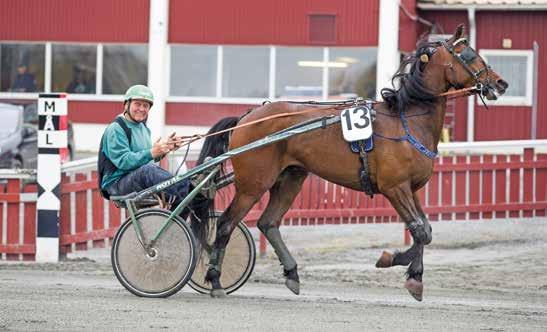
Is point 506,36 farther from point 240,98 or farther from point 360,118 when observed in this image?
point 360,118

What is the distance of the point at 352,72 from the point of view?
27688 mm

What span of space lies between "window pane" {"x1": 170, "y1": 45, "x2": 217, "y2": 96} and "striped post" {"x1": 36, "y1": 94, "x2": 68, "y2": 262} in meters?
14.9

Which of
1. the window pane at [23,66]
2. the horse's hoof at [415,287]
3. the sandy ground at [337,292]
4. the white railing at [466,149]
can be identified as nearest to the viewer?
the sandy ground at [337,292]

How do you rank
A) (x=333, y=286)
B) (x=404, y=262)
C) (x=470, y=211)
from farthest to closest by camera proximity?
(x=470, y=211) < (x=333, y=286) < (x=404, y=262)

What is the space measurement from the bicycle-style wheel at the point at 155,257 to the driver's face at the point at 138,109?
0.78m

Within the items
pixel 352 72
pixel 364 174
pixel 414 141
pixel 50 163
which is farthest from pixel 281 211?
pixel 352 72

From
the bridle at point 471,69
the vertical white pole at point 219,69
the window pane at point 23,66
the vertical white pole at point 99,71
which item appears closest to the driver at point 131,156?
the bridle at point 471,69

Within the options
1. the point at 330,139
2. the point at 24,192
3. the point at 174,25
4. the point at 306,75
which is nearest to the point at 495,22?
the point at 306,75

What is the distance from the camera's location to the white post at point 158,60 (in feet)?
91.4

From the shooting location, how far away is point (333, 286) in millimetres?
12234

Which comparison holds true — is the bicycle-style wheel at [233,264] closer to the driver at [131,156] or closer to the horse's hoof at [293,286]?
the horse's hoof at [293,286]

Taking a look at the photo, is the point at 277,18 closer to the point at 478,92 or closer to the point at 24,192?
the point at 24,192

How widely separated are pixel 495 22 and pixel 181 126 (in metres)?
6.92

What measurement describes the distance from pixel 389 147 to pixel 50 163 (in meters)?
4.30
